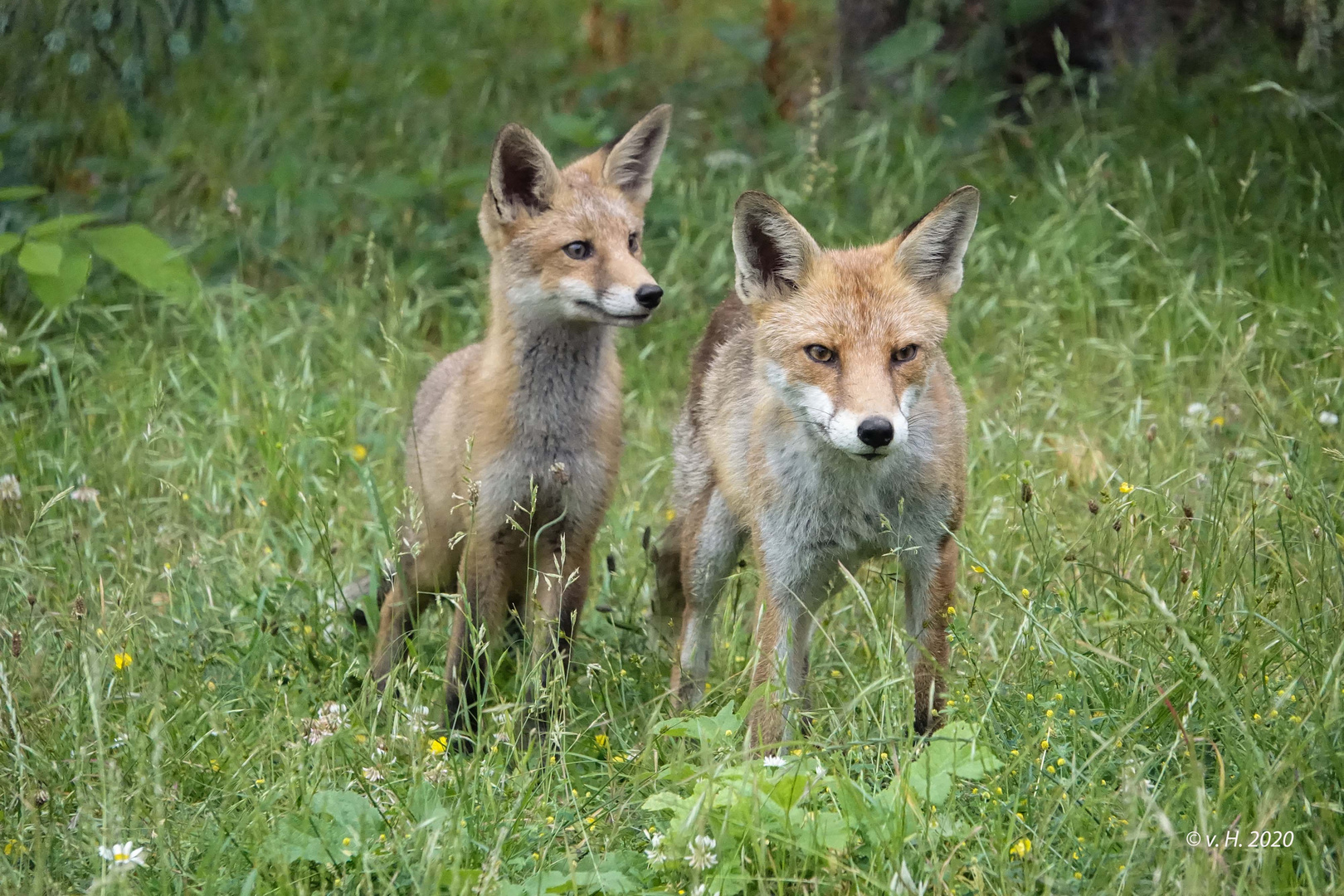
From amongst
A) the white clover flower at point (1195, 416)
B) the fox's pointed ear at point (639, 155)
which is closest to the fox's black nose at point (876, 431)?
the fox's pointed ear at point (639, 155)

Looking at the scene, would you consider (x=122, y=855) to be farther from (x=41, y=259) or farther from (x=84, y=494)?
(x=41, y=259)

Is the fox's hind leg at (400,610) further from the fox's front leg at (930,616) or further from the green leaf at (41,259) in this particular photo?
the green leaf at (41,259)

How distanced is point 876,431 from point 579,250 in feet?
5.47

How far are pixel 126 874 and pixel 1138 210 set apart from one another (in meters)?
5.52

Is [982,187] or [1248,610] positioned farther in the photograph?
[982,187]

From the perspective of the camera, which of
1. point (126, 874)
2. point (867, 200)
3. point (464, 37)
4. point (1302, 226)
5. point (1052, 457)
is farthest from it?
point (464, 37)

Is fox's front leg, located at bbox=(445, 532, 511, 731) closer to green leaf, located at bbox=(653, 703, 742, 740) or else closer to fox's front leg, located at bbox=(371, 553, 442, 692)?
fox's front leg, located at bbox=(371, 553, 442, 692)

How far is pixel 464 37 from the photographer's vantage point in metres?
9.15

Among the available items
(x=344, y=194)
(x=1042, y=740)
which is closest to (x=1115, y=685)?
(x=1042, y=740)

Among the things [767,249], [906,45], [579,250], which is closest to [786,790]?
[767,249]

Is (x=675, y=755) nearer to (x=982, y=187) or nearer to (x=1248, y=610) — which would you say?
(x=1248, y=610)

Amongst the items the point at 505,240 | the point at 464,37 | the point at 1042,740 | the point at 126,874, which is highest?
the point at 464,37

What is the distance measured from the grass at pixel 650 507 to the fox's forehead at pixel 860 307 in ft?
1.17

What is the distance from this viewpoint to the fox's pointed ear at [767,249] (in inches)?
138
